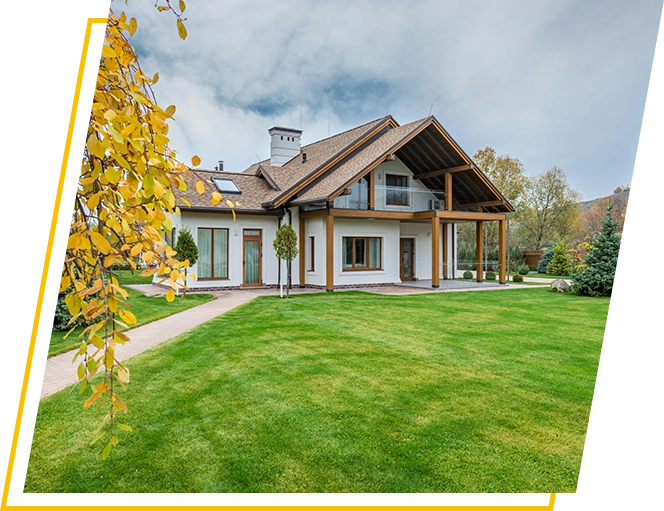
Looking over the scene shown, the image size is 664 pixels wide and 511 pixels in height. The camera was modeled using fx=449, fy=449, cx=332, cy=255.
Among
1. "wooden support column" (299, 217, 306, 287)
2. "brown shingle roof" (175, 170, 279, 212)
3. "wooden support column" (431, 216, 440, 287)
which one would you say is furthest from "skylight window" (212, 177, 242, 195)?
"wooden support column" (431, 216, 440, 287)

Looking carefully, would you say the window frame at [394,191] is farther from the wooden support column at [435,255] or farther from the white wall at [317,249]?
the white wall at [317,249]

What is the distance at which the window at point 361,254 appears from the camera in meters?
16.5

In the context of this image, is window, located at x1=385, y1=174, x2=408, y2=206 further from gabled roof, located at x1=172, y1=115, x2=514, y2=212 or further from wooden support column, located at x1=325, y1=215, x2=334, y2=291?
wooden support column, located at x1=325, y1=215, x2=334, y2=291

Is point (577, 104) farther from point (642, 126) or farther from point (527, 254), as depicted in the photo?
point (527, 254)

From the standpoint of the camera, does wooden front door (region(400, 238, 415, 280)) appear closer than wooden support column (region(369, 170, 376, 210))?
No

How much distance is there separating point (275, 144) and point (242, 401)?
16476 mm

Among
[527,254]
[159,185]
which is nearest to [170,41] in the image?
[159,185]

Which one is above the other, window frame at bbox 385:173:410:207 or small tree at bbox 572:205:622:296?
window frame at bbox 385:173:410:207

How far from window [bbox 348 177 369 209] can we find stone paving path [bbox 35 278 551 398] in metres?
3.14

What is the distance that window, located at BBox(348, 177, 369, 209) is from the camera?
52.3ft

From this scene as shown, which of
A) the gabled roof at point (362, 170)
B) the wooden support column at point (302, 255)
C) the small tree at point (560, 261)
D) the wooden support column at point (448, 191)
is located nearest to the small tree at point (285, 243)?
the gabled roof at point (362, 170)

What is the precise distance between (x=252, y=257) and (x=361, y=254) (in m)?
4.06

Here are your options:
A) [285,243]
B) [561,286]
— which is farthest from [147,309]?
[561,286]

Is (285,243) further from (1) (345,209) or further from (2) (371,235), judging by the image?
(2) (371,235)
